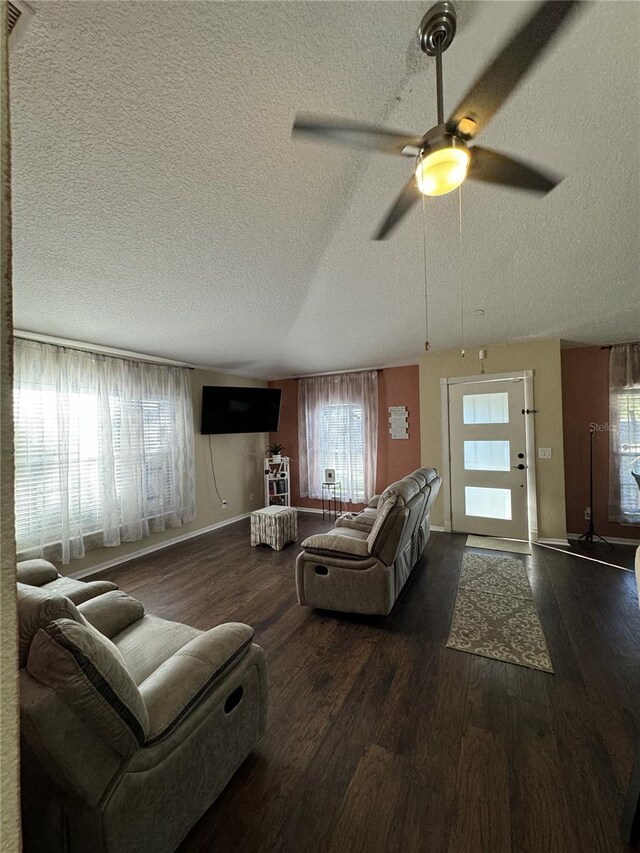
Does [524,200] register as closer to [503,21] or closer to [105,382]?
[503,21]

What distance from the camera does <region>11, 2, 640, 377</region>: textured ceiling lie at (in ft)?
3.13

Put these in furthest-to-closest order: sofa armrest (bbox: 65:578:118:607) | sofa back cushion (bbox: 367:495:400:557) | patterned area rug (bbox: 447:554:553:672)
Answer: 1. sofa back cushion (bbox: 367:495:400:557)
2. patterned area rug (bbox: 447:554:553:672)
3. sofa armrest (bbox: 65:578:118:607)

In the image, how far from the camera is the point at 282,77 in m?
1.07

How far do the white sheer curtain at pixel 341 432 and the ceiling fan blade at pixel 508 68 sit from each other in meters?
4.15

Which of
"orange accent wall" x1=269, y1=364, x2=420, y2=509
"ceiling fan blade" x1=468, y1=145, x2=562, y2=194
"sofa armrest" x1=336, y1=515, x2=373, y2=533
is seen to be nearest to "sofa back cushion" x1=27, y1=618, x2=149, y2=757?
"ceiling fan blade" x1=468, y1=145, x2=562, y2=194

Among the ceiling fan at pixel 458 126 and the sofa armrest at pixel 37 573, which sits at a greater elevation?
the ceiling fan at pixel 458 126

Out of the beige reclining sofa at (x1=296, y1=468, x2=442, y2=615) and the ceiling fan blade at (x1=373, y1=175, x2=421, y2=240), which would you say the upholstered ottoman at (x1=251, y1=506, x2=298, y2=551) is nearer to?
the beige reclining sofa at (x1=296, y1=468, x2=442, y2=615)

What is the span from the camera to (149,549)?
160 inches

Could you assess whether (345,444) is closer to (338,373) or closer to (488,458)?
(338,373)

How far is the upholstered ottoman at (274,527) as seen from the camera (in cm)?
402

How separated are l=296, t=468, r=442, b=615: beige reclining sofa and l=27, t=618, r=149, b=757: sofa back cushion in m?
1.64

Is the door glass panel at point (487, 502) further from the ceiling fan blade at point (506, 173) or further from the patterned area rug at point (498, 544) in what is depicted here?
the ceiling fan blade at point (506, 173)

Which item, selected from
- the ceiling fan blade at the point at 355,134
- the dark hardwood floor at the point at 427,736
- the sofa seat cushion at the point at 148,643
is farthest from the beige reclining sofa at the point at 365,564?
the ceiling fan blade at the point at 355,134

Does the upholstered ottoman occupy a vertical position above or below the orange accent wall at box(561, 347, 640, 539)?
below
